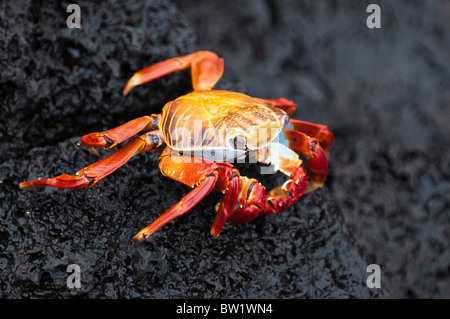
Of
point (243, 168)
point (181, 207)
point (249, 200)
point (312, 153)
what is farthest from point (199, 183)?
point (312, 153)

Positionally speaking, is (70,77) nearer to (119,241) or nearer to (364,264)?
(119,241)

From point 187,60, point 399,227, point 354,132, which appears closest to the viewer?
point 187,60

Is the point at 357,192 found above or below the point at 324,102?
below

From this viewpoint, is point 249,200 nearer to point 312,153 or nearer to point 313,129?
point 312,153

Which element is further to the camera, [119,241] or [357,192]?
[357,192]

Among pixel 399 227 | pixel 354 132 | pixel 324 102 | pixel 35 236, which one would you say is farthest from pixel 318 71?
pixel 35 236

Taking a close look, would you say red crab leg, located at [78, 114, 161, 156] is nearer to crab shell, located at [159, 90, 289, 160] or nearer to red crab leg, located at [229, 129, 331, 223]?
crab shell, located at [159, 90, 289, 160]

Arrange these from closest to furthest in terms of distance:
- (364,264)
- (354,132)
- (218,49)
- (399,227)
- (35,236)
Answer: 1. (35,236)
2. (364,264)
3. (399,227)
4. (354,132)
5. (218,49)

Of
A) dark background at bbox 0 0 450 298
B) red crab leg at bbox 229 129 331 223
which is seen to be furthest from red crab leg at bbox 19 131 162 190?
red crab leg at bbox 229 129 331 223
